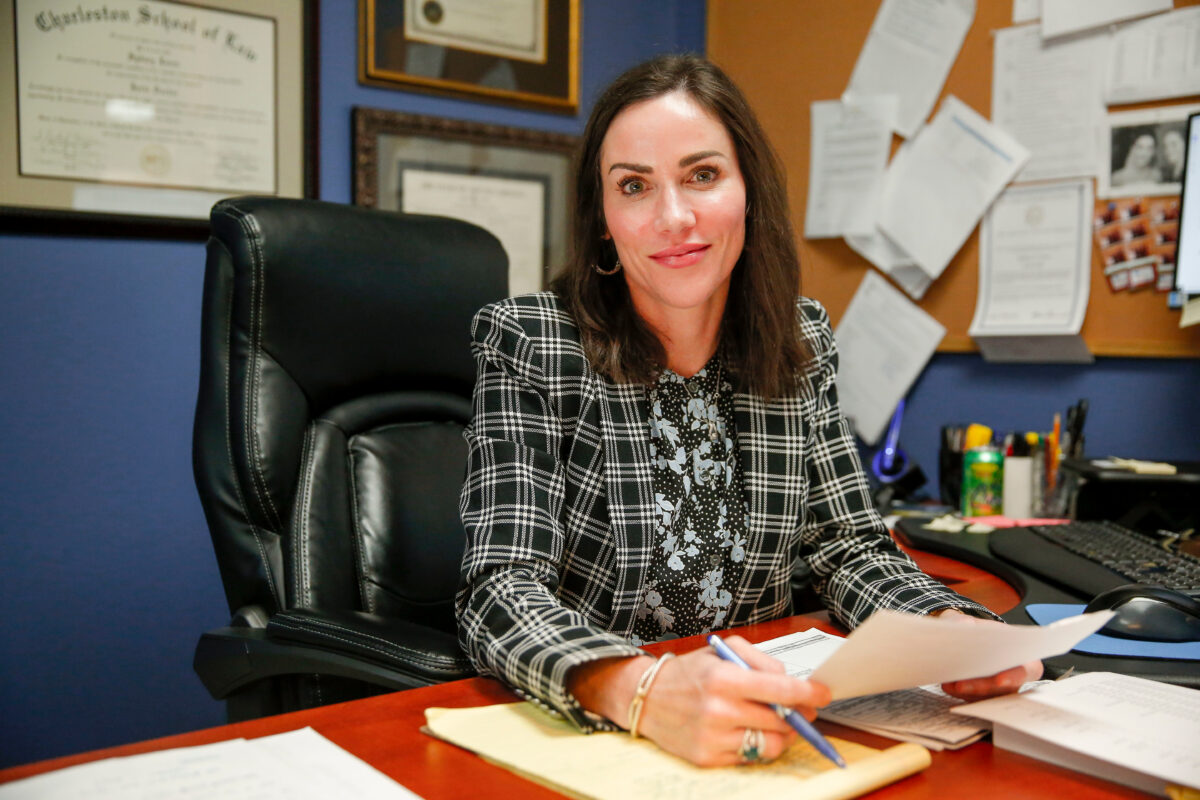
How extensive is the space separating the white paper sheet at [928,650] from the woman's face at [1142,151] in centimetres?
139

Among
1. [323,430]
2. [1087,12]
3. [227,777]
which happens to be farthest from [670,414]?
[1087,12]

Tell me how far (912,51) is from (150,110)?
1628mm

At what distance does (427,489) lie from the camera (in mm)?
1386

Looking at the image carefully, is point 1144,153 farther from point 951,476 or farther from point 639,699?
point 639,699

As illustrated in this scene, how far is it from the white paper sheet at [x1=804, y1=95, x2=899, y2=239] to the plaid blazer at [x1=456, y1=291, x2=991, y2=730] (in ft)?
3.57

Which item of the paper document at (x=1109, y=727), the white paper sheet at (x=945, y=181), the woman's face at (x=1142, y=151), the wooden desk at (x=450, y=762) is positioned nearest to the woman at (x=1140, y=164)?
the woman's face at (x=1142, y=151)

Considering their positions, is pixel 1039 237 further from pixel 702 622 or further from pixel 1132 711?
pixel 1132 711

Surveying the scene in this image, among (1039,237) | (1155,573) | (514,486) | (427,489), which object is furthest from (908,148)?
(514,486)

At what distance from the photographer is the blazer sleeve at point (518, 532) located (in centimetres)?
79

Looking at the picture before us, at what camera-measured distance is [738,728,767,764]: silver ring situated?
0.66 meters

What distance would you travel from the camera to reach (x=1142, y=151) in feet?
6.00

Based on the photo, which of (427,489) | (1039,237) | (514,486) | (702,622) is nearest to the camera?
(514,486)

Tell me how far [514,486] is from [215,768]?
0.42 meters

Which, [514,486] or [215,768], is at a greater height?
[514,486]
